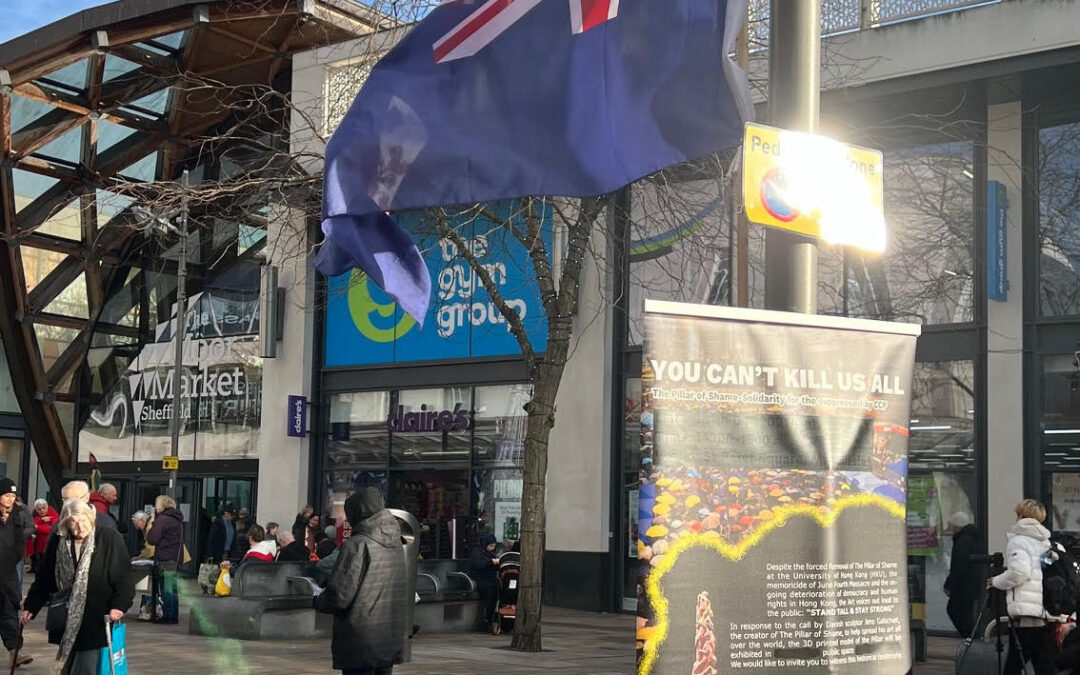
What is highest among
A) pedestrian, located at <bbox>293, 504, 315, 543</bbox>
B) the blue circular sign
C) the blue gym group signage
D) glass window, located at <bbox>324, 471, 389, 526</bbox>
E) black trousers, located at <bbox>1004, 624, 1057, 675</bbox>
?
the blue gym group signage

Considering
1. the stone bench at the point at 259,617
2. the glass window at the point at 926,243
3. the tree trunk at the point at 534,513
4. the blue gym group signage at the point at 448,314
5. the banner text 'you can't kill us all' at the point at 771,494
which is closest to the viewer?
the banner text 'you can't kill us all' at the point at 771,494

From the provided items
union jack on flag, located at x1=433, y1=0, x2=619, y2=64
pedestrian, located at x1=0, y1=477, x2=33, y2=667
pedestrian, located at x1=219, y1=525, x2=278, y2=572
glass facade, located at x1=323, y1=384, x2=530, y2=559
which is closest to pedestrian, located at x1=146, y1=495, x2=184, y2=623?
pedestrian, located at x1=219, y1=525, x2=278, y2=572

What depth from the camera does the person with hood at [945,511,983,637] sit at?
623 inches

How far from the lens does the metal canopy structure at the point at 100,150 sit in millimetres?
29484

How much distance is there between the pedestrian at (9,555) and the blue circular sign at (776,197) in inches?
380

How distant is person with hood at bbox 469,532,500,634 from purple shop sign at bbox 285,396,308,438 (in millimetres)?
9767

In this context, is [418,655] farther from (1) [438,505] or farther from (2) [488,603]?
(1) [438,505]

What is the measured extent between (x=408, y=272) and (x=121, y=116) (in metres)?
28.9

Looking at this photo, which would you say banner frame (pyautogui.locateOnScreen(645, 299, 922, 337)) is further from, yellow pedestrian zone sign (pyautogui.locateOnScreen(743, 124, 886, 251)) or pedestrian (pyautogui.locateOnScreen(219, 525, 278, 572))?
pedestrian (pyautogui.locateOnScreen(219, 525, 278, 572))

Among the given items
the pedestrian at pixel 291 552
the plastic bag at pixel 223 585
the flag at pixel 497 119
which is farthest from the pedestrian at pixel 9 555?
the flag at pixel 497 119

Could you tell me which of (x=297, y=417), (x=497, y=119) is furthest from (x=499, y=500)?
(x=497, y=119)

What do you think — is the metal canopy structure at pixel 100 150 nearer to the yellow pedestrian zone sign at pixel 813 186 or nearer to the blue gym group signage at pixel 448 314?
the blue gym group signage at pixel 448 314

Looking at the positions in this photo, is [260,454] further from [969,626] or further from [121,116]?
[969,626]

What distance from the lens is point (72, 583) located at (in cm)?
880
